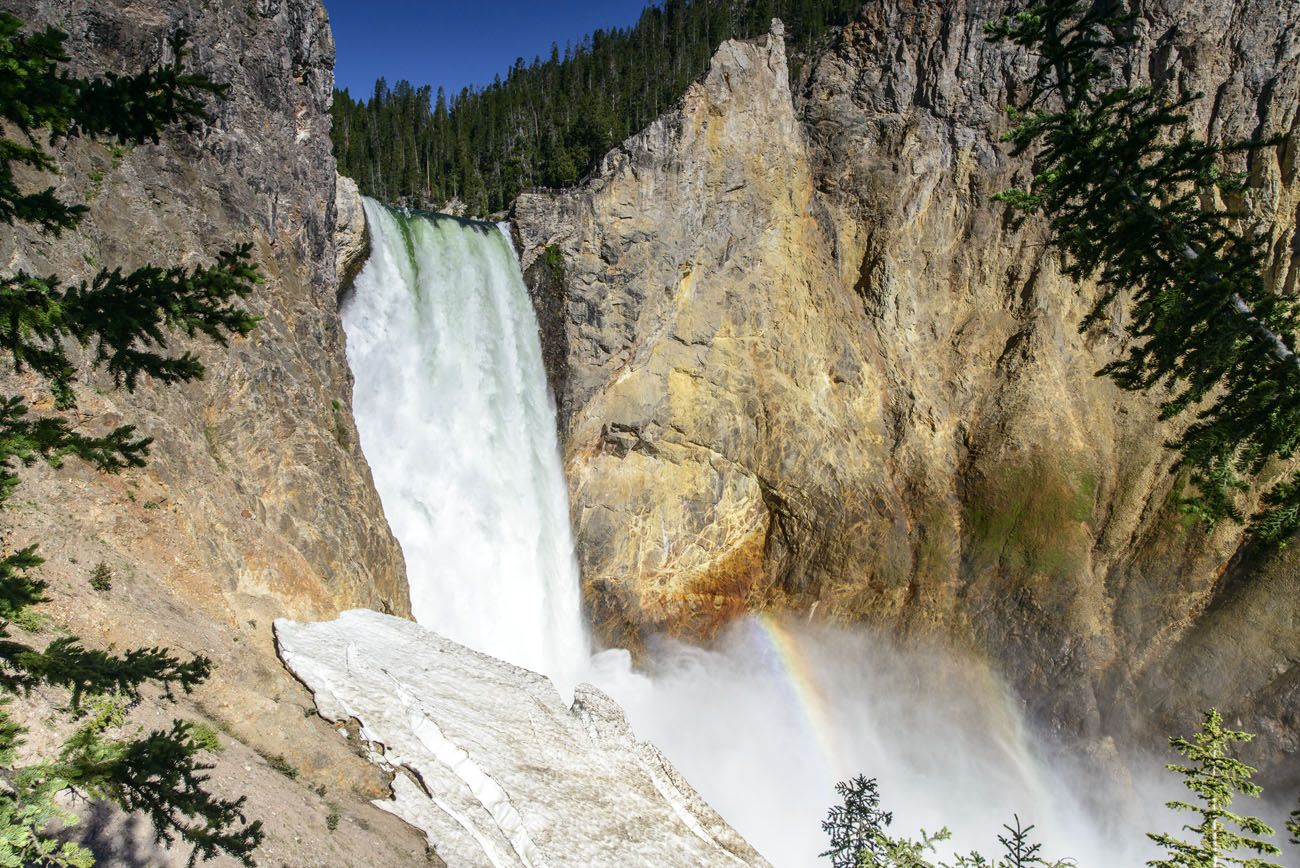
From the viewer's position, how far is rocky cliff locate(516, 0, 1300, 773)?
25797 millimetres

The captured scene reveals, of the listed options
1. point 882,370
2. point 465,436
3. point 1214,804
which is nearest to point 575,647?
point 465,436

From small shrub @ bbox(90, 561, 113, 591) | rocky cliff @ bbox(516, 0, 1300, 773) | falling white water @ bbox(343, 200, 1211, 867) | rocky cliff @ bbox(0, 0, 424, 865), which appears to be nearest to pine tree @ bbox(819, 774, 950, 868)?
rocky cliff @ bbox(0, 0, 424, 865)

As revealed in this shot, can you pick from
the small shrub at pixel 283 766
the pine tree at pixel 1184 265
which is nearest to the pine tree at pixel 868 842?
the pine tree at pixel 1184 265

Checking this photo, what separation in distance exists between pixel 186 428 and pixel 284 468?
210 cm

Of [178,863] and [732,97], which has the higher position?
[732,97]

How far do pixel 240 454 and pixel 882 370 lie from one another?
22.2 meters

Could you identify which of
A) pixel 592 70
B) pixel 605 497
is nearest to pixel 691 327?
pixel 605 497

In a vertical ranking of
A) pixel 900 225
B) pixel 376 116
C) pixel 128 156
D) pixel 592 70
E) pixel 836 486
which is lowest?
pixel 836 486

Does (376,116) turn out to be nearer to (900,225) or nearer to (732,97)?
(732,97)

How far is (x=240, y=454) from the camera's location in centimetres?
1468

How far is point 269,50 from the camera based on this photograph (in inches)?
693

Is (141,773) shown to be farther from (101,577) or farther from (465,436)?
(465,436)

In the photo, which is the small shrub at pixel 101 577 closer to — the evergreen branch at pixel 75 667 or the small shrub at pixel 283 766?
the small shrub at pixel 283 766

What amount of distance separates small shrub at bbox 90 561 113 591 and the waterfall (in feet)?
35.4
